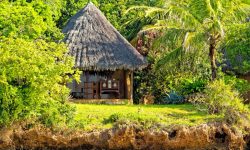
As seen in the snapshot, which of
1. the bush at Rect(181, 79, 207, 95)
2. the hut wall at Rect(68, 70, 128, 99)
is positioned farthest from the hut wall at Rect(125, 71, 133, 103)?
the bush at Rect(181, 79, 207, 95)

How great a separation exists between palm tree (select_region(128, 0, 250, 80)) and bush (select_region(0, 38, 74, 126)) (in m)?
6.93

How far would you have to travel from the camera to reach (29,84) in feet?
64.6

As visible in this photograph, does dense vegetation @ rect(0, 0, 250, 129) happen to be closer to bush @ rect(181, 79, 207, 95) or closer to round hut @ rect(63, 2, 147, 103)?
bush @ rect(181, 79, 207, 95)

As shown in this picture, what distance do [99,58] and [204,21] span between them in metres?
5.19

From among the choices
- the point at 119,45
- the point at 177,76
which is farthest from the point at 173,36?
the point at 177,76

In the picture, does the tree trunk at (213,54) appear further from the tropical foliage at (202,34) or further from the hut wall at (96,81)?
the hut wall at (96,81)

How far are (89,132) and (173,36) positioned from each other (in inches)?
302

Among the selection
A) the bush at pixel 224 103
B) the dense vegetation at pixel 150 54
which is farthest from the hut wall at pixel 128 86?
the bush at pixel 224 103

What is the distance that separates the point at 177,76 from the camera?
30.4 m

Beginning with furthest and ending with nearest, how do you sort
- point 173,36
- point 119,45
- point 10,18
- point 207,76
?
1. point 207,76
2. point 119,45
3. point 173,36
4. point 10,18

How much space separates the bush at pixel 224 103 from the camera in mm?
20453

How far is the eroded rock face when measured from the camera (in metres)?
19.6

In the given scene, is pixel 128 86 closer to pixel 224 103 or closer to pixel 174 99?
pixel 174 99

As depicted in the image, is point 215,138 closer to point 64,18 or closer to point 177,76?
point 177,76
